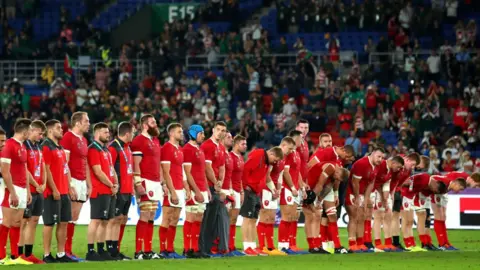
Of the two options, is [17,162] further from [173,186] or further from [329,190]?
[329,190]

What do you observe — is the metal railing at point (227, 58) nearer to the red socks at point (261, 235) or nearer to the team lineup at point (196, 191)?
the team lineup at point (196, 191)

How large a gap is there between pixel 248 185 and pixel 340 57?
57.6 feet

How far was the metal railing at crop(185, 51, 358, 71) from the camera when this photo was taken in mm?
39438

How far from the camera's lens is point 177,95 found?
3938cm

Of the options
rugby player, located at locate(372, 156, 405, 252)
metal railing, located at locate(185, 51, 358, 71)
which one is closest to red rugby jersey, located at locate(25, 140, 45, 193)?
rugby player, located at locate(372, 156, 405, 252)

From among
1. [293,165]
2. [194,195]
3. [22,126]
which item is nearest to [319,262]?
[194,195]

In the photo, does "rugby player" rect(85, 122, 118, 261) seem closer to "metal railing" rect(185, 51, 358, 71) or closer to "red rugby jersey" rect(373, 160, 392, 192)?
"red rugby jersey" rect(373, 160, 392, 192)

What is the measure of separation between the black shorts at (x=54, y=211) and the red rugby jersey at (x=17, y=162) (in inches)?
24.1

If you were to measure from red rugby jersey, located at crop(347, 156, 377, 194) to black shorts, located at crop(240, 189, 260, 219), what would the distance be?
198cm

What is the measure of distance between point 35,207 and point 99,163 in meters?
1.31

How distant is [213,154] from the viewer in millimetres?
21656

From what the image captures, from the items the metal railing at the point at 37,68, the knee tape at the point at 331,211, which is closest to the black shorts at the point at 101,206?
the knee tape at the point at 331,211

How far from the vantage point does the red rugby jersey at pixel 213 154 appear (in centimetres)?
2162

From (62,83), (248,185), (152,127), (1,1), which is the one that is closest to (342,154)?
(248,185)
